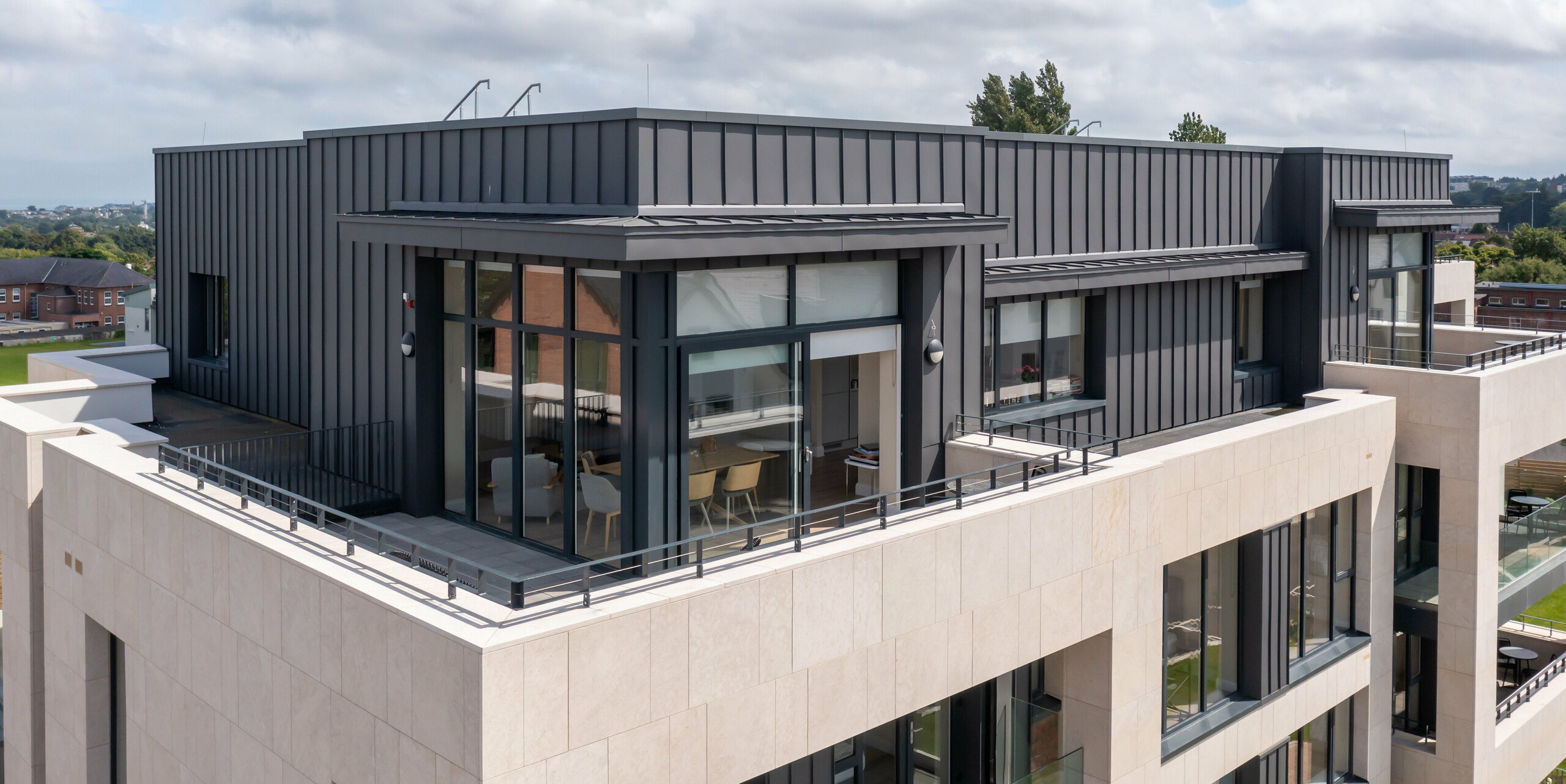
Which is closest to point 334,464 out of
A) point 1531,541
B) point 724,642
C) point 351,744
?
point 351,744

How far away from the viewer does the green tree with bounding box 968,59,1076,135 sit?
64.4 m

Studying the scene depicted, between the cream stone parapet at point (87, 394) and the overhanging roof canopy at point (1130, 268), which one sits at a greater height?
the overhanging roof canopy at point (1130, 268)

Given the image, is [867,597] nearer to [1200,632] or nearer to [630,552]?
[630,552]

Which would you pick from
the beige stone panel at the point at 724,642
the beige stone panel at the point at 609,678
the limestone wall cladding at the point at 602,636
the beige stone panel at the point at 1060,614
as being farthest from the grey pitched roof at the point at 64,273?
the beige stone panel at the point at 609,678

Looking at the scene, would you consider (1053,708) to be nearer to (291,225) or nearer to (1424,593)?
(1424,593)

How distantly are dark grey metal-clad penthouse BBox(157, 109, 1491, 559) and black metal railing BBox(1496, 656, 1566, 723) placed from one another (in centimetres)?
705

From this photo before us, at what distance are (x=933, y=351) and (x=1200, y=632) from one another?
17.4 feet

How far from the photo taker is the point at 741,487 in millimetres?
11883

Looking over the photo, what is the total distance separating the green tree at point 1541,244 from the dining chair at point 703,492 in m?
113

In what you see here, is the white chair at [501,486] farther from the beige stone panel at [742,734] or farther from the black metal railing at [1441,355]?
the black metal railing at [1441,355]

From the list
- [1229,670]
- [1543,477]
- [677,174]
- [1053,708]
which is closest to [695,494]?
[677,174]

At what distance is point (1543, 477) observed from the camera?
33156 mm

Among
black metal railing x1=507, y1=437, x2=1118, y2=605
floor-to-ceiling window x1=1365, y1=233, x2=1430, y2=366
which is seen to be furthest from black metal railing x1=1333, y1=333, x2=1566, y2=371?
black metal railing x1=507, y1=437, x2=1118, y2=605

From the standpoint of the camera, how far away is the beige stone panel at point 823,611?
943 centimetres
